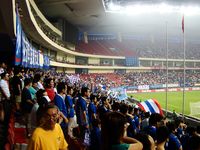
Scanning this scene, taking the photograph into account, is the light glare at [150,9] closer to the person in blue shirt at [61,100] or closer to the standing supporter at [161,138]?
the person in blue shirt at [61,100]

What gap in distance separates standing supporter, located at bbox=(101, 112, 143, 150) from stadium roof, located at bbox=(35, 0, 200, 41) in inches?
1009

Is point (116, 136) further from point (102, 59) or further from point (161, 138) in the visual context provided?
point (102, 59)

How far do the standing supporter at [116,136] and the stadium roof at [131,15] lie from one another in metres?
25.6

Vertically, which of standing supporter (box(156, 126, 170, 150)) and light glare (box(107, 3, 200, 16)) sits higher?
light glare (box(107, 3, 200, 16))

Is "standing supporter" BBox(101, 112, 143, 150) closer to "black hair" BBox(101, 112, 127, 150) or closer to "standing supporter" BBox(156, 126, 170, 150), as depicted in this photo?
"black hair" BBox(101, 112, 127, 150)

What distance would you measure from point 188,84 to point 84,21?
837 inches

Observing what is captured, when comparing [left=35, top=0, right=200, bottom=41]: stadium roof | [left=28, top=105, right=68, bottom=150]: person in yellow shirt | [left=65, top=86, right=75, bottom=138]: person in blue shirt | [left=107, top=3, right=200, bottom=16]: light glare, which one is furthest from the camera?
[left=107, top=3, right=200, bottom=16]: light glare

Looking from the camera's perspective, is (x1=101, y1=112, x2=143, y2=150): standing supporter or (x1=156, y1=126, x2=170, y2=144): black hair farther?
(x1=156, y1=126, x2=170, y2=144): black hair

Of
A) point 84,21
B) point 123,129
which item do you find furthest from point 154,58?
point 123,129

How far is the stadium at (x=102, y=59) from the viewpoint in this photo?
23.3ft

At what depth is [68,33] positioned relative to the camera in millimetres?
52094

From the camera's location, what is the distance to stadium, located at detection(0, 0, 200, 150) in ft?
23.3

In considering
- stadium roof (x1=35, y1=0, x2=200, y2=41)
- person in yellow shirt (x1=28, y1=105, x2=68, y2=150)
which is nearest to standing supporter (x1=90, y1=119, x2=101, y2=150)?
person in yellow shirt (x1=28, y1=105, x2=68, y2=150)

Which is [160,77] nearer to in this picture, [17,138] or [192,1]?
[192,1]
